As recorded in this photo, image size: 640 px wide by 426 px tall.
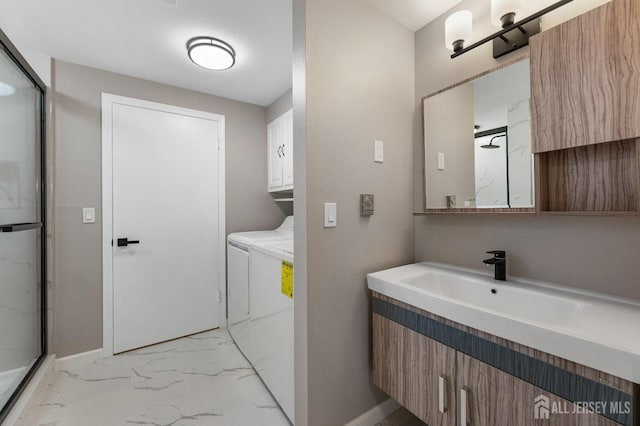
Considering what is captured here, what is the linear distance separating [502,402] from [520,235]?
72 centimetres

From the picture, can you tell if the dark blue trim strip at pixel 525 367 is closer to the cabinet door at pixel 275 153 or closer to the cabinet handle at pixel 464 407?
the cabinet handle at pixel 464 407

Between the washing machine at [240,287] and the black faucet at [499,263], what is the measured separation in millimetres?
1411

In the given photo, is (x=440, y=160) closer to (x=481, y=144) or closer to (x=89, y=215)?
(x=481, y=144)

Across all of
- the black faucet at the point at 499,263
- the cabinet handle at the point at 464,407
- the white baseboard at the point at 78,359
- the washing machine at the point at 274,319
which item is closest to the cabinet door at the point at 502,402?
the cabinet handle at the point at 464,407

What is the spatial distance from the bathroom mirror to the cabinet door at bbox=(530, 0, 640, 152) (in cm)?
10

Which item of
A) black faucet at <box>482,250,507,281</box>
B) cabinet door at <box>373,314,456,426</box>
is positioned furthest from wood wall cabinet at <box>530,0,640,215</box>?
cabinet door at <box>373,314,456,426</box>

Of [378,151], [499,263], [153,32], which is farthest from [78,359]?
[499,263]

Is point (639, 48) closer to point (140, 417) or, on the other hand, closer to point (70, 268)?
point (140, 417)

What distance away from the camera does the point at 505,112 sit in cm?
122

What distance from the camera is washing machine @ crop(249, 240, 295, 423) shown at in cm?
141

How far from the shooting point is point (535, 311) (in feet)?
3.47

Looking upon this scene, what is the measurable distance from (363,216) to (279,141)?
159 centimetres

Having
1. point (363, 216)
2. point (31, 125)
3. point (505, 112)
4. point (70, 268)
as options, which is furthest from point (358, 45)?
point (70, 268)

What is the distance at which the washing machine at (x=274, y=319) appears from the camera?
4.62ft
